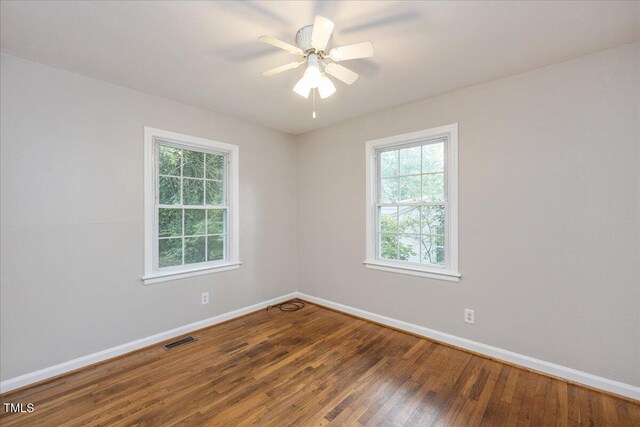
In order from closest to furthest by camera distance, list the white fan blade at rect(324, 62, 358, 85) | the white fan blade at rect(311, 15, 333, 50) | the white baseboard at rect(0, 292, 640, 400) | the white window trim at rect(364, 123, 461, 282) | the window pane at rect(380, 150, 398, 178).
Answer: the white fan blade at rect(311, 15, 333, 50), the white fan blade at rect(324, 62, 358, 85), the white baseboard at rect(0, 292, 640, 400), the white window trim at rect(364, 123, 461, 282), the window pane at rect(380, 150, 398, 178)

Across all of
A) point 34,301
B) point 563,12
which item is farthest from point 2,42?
point 563,12

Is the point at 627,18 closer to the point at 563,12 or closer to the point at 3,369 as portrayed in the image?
the point at 563,12

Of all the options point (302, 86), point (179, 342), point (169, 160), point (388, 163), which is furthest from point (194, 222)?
point (388, 163)

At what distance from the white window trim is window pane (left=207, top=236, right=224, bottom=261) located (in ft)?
5.97

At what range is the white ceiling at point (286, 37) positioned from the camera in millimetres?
1696

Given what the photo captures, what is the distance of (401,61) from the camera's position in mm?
2273

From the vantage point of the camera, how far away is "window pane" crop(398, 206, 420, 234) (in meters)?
3.15

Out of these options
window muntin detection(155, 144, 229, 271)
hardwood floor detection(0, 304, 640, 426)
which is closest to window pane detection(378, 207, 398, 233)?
hardwood floor detection(0, 304, 640, 426)

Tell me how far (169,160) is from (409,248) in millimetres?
2841

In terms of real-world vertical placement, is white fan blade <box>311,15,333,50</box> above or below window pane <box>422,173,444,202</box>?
above

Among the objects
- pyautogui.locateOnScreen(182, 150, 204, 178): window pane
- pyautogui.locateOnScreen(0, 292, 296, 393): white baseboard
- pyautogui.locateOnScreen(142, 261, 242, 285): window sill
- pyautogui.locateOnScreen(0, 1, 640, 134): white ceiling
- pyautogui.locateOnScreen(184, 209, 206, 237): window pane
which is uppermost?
pyautogui.locateOnScreen(0, 1, 640, 134): white ceiling

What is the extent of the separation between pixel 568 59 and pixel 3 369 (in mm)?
4943

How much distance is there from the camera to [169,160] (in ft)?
10.00

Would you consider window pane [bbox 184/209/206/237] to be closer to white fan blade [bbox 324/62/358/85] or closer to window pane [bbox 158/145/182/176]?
window pane [bbox 158/145/182/176]
